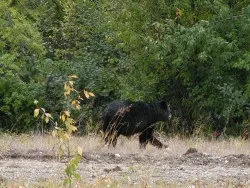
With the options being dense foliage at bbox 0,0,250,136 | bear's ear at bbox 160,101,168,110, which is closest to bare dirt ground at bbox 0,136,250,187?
bear's ear at bbox 160,101,168,110

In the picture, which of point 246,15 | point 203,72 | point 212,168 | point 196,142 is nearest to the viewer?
point 212,168

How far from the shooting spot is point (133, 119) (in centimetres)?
1602

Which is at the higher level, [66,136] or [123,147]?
[66,136]

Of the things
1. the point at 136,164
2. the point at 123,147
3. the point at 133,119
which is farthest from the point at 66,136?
the point at 133,119

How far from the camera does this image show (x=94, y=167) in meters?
11.0

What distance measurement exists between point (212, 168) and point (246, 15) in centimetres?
1043

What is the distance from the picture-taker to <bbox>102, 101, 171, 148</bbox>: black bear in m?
15.2

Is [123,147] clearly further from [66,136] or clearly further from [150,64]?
[66,136]

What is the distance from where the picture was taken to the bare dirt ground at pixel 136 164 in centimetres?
932

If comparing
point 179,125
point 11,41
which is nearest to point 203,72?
point 179,125

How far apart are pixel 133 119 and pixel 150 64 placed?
653 cm

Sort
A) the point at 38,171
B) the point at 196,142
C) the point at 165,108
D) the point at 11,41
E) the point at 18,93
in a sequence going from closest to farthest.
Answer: the point at 38,171, the point at 196,142, the point at 165,108, the point at 18,93, the point at 11,41

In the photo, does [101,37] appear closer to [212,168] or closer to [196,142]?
[196,142]

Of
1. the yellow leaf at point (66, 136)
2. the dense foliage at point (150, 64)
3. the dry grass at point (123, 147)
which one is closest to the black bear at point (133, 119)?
the dry grass at point (123, 147)
